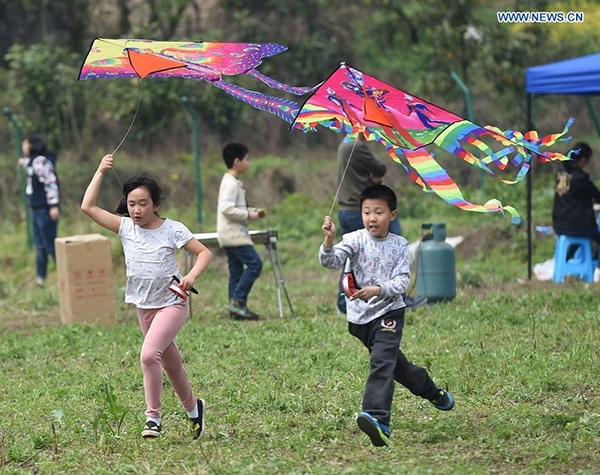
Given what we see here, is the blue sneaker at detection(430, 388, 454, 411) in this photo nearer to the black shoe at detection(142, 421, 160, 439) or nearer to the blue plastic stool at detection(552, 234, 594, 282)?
the black shoe at detection(142, 421, 160, 439)

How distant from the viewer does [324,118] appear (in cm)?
651

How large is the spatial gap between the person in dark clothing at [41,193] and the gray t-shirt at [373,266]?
824 centimetres

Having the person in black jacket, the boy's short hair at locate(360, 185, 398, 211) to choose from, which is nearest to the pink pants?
the boy's short hair at locate(360, 185, 398, 211)

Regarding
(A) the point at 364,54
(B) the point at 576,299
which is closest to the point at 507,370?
(B) the point at 576,299

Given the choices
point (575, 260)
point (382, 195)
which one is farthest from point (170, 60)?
point (575, 260)

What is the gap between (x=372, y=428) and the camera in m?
5.44

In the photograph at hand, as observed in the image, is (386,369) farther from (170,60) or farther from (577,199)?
(577,199)

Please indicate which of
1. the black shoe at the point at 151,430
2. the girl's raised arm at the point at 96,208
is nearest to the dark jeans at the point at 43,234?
the girl's raised arm at the point at 96,208

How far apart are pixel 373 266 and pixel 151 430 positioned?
5.17 ft

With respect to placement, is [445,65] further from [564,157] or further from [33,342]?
[564,157]

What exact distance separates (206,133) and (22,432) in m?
16.3

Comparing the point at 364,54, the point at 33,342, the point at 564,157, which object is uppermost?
the point at 364,54

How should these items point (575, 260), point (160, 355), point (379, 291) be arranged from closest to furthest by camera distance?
point (379, 291) < point (160, 355) < point (575, 260)

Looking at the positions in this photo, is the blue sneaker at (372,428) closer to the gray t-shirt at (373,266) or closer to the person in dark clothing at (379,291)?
the person in dark clothing at (379,291)
